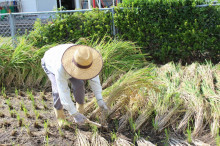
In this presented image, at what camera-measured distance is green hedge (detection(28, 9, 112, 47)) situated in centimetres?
546

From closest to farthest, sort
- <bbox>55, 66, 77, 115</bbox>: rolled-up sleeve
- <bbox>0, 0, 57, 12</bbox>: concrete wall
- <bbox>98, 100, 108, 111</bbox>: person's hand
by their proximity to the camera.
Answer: <bbox>55, 66, 77, 115</bbox>: rolled-up sleeve
<bbox>98, 100, 108, 111</bbox>: person's hand
<bbox>0, 0, 57, 12</bbox>: concrete wall

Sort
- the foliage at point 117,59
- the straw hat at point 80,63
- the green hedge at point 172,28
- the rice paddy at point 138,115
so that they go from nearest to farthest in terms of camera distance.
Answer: the straw hat at point 80,63, the rice paddy at point 138,115, the foliage at point 117,59, the green hedge at point 172,28

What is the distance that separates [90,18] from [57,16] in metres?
0.73

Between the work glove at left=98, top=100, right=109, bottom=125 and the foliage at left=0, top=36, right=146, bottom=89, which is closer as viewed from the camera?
the work glove at left=98, top=100, right=109, bottom=125

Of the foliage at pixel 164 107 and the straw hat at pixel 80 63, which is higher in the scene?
the straw hat at pixel 80 63

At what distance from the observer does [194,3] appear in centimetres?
513

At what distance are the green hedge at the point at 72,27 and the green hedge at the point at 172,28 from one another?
0.34 m

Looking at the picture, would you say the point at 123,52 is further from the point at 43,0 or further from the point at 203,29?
the point at 43,0

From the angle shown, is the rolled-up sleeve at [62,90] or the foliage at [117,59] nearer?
the rolled-up sleeve at [62,90]

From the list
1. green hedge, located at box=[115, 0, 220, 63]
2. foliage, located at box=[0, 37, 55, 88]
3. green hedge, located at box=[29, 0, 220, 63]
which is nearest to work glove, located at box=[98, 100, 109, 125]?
foliage, located at box=[0, 37, 55, 88]

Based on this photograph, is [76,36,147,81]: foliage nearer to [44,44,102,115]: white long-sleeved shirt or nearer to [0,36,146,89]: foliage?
[0,36,146,89]: foliage

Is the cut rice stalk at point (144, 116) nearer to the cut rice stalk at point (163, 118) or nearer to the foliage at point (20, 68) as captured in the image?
the cut rice stalk at point (163, 118)

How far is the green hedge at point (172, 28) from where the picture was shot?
17.0 feet

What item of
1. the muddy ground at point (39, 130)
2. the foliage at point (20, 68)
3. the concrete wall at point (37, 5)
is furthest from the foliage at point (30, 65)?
the concrete wall at point (37, 5)
